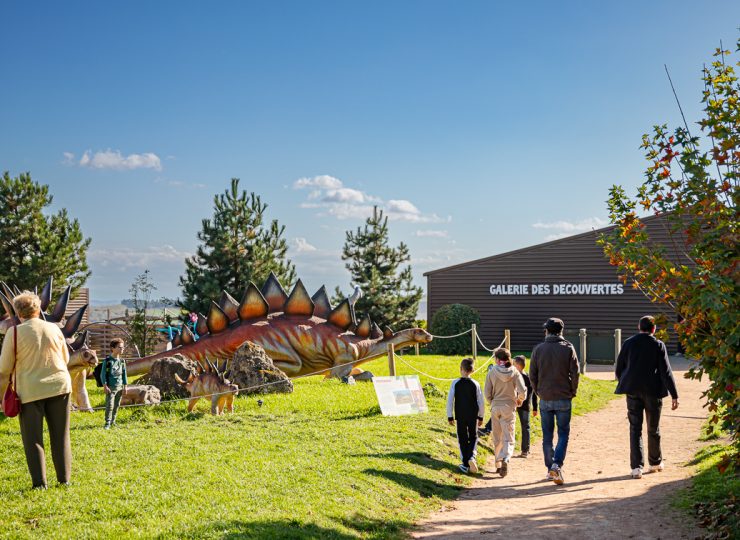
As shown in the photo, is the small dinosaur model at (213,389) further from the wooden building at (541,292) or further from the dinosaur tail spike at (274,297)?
the wooden building at (541,292)

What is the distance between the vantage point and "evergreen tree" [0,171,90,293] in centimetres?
2828

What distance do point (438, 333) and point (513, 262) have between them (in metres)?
5.04

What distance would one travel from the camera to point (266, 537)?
576cm

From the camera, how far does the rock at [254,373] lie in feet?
43.3

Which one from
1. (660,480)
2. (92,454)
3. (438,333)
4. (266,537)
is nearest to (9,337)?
(92,454)

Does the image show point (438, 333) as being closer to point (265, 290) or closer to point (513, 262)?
point (513, 262)

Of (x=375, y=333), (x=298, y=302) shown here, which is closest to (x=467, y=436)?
(x=375, y=333)

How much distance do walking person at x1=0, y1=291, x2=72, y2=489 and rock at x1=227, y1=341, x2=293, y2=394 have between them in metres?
6.20

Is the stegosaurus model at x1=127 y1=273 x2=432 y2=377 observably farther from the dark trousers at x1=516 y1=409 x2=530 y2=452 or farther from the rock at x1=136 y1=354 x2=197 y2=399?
the dark trousers at x1=516 y1=409 x2=530 y2=452

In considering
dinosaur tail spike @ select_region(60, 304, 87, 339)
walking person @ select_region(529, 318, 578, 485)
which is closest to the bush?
dinosaur tail spike @ select_region(60, 304, 87, 339)

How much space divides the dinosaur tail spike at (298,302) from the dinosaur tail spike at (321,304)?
36cm

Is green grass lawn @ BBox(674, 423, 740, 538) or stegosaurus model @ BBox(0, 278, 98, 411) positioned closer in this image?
green grass lawn @ BBox(674, 423, 740, 538)

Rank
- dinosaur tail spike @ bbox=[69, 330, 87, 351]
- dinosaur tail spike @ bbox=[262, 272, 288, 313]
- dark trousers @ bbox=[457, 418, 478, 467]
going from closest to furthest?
1. dark trousers @ bbox=[457, 418, 478, 467]
2. dinosaur tail spike @ bbox=[69, 330, 87, 351]
3. dinosaur tail spike @ bbox=[262, 272, 288, 313]

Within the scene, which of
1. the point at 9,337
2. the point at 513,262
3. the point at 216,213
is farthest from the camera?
the point at 513,262
